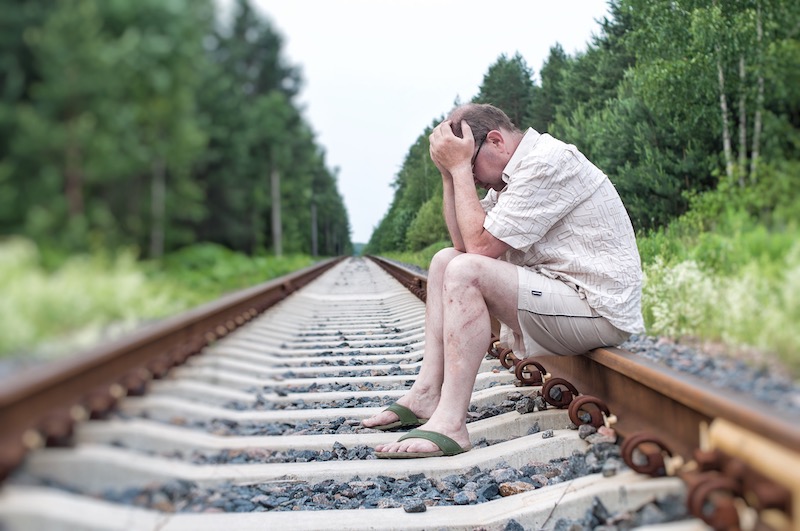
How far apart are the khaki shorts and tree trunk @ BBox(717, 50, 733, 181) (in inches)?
31.2

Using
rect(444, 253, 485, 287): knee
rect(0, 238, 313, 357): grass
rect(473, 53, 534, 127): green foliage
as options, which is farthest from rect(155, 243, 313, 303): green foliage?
rect(473, 53, 534, 127): green foliage

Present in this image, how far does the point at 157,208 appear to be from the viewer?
3.56 feet

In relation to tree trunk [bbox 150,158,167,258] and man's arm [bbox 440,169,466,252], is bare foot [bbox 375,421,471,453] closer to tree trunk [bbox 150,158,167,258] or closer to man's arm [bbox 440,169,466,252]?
man's arm [bbox 440,169,466,252]

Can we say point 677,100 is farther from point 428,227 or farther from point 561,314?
point 428,227

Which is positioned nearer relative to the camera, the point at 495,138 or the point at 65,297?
the point at 65,297

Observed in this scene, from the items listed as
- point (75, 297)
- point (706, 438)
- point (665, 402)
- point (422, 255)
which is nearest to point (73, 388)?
point (75, 297)

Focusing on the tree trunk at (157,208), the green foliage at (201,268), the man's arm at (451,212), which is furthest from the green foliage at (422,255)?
the tree trunk at (157,208)

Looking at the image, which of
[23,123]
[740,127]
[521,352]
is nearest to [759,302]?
[740,127]

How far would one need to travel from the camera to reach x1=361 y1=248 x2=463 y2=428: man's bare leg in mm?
2768

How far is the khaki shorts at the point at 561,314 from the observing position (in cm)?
253

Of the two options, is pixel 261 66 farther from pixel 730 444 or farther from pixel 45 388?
pixel 730 444

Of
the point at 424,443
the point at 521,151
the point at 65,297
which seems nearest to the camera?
the point at 65,297

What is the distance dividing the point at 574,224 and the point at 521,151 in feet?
1.14

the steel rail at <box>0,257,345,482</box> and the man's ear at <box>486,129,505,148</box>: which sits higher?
the man's ear at <box>486,129,505,148</box>
